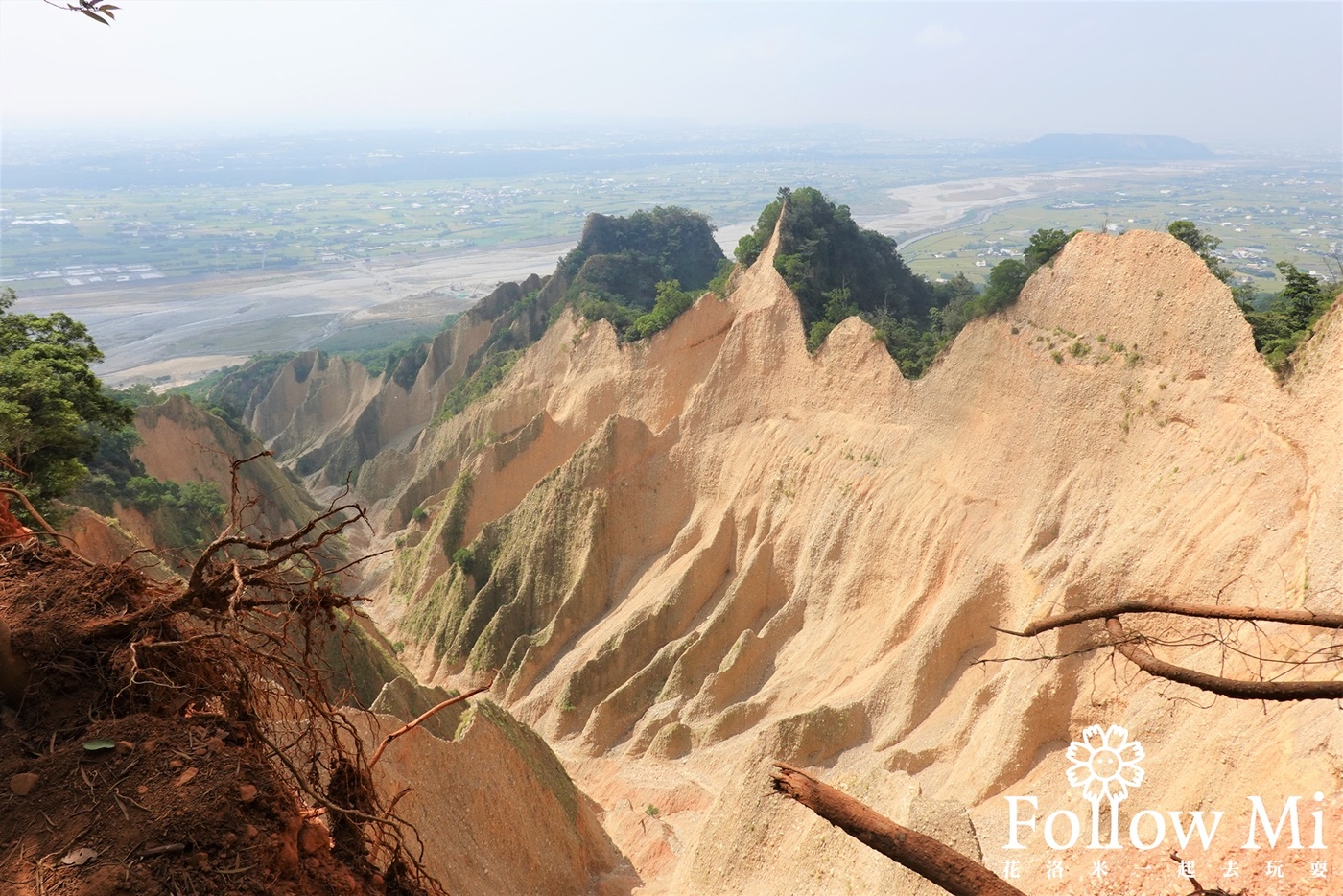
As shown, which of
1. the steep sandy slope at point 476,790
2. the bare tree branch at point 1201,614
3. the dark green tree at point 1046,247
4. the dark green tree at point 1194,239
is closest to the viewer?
the bare tree branch at point 1201,614

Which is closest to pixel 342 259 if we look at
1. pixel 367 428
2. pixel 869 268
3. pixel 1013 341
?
pixel 367 428

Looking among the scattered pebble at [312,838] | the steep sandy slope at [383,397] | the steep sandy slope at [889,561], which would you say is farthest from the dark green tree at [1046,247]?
the steep sandy slope at [383,397]

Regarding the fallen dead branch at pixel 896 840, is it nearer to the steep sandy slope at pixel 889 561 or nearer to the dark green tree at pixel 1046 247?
the steep sandy slope at pixel 889 561

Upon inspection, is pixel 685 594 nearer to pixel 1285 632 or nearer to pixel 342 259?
pixel 1285 632

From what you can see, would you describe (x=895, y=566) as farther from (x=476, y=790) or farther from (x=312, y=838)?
(x=312, y=838)

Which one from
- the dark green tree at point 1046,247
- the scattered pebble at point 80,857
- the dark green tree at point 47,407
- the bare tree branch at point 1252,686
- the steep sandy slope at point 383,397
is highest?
the dark green tree at point 1046,247

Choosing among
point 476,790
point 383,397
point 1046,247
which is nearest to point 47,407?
point 476,790

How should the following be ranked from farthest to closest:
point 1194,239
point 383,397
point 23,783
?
point 383,397 → point 1194,239 → point 23,783
